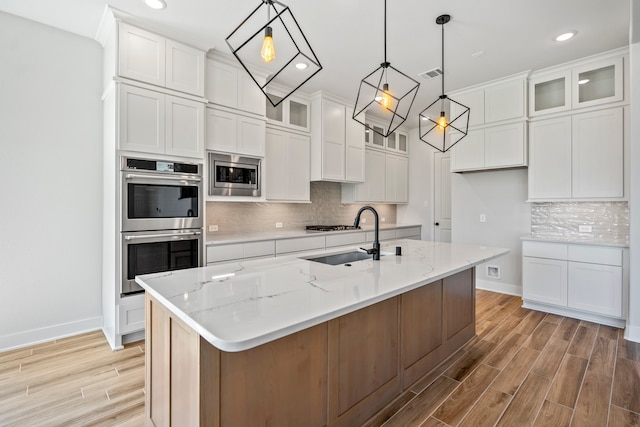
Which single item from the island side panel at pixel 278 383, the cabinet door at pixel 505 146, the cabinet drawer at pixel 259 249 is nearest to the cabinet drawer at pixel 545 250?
the cabinet door at pixel 505 146

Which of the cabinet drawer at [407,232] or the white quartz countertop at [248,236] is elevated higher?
the white quartz countertop at [248,236]

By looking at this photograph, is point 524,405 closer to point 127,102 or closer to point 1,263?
point 127,102

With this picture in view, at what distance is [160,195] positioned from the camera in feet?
9.43

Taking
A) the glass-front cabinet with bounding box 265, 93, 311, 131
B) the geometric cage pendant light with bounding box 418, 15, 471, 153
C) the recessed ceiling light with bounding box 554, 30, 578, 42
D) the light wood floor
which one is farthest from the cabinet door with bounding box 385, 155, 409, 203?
the light wood floor

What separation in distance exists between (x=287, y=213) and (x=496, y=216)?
2.99 metres

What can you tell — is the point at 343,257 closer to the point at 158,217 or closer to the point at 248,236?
the point at 248,236

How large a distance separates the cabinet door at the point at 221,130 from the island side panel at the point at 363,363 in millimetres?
2457

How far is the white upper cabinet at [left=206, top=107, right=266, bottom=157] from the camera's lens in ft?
10.8

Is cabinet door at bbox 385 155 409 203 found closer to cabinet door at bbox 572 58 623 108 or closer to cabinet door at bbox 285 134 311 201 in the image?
cabinet door at bbox 285 134 311 201

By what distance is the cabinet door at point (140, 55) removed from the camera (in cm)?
264

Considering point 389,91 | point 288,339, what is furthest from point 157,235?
point 389,91

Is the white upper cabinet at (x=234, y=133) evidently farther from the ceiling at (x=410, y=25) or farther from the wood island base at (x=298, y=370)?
the wood island base at (x=298, y=370)

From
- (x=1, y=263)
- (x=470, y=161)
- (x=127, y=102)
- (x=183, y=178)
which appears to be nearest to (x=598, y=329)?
(x=470, y=161)

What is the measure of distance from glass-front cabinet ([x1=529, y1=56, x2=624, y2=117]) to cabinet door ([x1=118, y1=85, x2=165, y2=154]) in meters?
4.22
